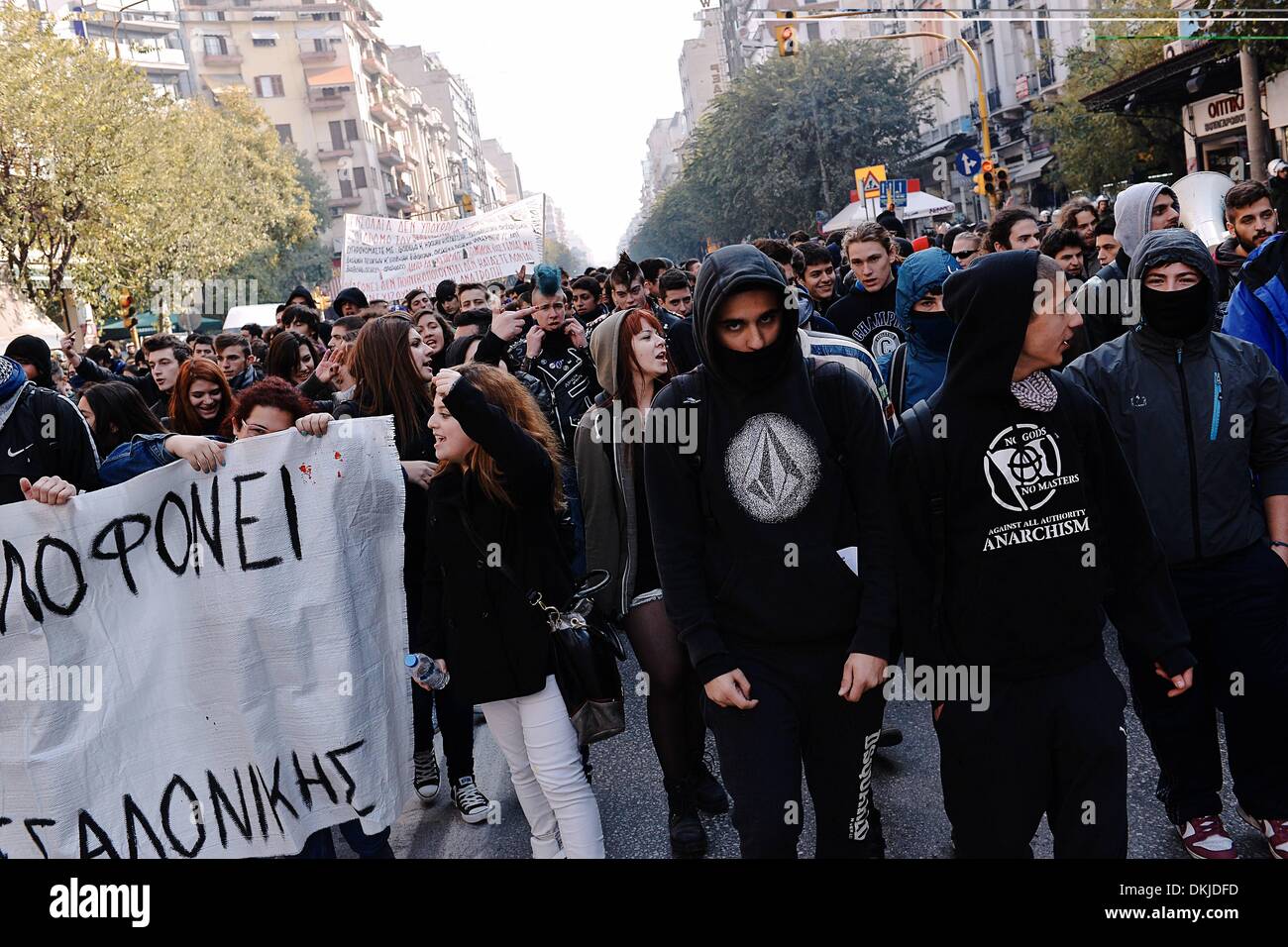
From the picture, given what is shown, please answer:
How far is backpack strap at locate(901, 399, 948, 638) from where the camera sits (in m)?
2.81

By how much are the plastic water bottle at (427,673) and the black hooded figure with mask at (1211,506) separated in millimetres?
2116

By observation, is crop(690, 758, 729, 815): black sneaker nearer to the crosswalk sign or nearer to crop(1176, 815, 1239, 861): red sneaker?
crop(1176, 815, 1239, 861): red sneaker

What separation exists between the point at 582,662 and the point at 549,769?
1.12ft

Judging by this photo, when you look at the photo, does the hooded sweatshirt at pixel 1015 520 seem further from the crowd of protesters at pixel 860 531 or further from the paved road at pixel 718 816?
Answer: the paved road at pixel 718 816

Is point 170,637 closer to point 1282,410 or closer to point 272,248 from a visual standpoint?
point 1282,410

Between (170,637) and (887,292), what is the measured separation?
4.13 metres

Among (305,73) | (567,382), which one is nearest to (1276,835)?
(567,382)

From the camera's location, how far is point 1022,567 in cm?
275

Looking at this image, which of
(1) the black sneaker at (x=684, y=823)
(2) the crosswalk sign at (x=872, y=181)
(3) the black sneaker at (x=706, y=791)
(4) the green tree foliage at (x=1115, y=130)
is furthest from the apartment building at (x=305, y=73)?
(1) the black sneaker at (x=684, y=823)

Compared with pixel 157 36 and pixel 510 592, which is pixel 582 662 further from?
pixel 157 36

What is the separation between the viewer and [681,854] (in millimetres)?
4062

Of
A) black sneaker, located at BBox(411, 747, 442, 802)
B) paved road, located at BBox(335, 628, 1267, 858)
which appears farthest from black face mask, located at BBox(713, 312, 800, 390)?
black sneaker, located at BBox(411, 747, 442, 802)
